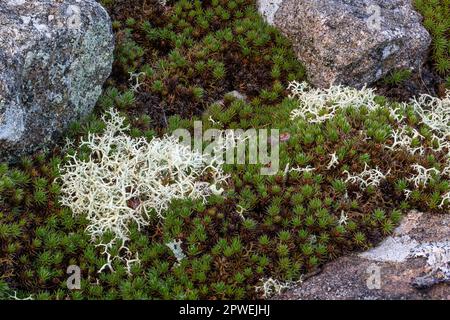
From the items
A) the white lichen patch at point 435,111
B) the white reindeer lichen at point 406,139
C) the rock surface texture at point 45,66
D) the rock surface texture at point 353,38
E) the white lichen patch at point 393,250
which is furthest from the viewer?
the rock surface texture at point 353,38

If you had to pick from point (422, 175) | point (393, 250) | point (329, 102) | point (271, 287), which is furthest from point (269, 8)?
point (271, 287)

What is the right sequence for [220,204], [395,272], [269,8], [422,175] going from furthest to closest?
[269,8], [422,175], [220,204], [395,272]

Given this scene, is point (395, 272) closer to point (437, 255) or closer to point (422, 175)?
point (437, 255)

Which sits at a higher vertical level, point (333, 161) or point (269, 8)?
point (269, 8)

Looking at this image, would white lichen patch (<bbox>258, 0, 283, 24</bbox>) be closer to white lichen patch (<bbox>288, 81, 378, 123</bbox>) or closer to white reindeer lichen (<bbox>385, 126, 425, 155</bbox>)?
white lichen patch (<bbox>288, 81, 378, 123</bbox>)

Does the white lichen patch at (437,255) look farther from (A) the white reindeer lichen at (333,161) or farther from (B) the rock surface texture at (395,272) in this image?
(A) the white reindeer lichen at (333,161)

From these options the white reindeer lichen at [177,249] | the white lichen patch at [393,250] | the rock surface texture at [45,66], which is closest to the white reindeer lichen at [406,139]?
the white lichen patch at [393,250]
